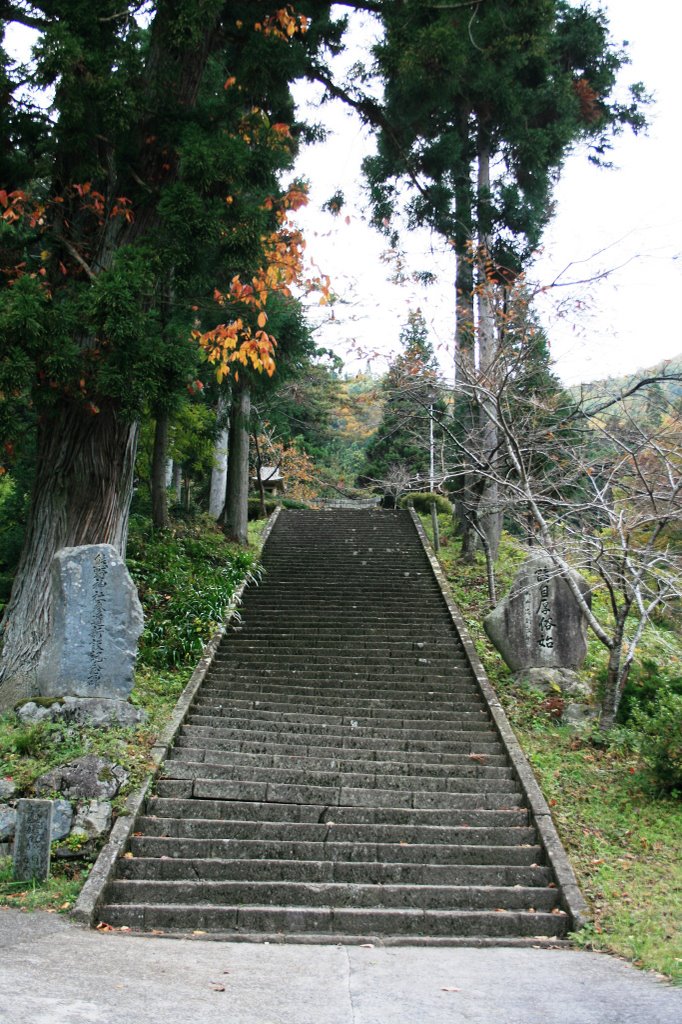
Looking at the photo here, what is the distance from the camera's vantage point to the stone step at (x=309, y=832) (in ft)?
24.0

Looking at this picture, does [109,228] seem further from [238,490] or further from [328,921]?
[238,490]

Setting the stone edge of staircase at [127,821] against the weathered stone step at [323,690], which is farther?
the weathered stone step at [323,690]

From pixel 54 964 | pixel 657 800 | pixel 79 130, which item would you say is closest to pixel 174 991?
pixel 54 964

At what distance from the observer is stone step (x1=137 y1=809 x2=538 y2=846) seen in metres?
7.30

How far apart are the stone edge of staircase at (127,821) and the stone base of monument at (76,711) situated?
0.56 m

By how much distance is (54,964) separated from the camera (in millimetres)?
4609

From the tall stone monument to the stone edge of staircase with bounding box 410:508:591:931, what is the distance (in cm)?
418

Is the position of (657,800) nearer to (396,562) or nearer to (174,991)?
(174,991)

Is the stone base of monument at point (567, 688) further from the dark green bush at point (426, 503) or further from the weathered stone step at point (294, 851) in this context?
the dark green bush at point (426, 503)

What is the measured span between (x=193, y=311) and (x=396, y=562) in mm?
7787

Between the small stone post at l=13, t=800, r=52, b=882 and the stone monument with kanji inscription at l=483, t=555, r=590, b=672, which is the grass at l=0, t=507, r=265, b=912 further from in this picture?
the stone monument with kanji inscription at l=483, t=555, r=590, b=672

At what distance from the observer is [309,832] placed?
24.0 feet

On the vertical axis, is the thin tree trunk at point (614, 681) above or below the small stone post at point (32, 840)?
above

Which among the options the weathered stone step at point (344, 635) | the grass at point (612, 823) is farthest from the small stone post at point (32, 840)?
the weathered stone step at point (344, 635)
